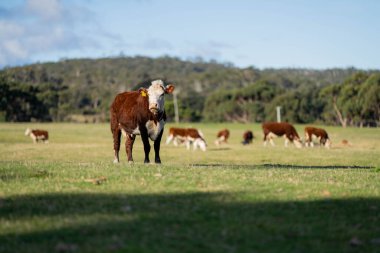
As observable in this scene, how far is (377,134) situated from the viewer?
207 feet

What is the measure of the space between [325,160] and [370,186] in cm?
2213

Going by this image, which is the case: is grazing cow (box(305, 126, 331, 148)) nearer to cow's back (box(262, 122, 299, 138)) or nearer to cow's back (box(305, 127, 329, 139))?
cow's back (box(305, 127, 329, 139))

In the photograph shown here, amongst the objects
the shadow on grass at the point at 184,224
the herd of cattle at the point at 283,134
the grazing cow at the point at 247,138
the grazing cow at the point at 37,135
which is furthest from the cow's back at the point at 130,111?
the grazing cow at the point at 247,138

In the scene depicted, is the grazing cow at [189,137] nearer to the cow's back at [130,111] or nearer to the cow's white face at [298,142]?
the cow's white face at [298,142]

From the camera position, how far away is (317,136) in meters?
49.0

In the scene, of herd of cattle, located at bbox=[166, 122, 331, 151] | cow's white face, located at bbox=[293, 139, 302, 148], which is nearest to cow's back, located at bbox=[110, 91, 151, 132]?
herd of cattle, located at bbox=[166, 122, 331, 151]

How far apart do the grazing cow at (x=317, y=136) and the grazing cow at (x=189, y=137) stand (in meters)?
9.51

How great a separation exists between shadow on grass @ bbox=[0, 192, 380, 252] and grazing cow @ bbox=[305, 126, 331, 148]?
39401 mm

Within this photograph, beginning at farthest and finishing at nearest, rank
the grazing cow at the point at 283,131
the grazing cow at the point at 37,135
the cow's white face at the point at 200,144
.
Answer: the grazing cow at the point at 37,135 < the grazing cow at the point at 283,131 < the cow's white face at the point at 200,144

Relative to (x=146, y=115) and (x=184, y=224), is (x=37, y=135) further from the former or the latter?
(x=184, y=224)

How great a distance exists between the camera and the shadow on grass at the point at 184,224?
7234mm

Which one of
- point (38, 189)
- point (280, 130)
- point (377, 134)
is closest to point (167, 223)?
point (38, 189)

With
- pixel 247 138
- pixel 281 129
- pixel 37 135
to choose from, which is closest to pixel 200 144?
pixel 281 129

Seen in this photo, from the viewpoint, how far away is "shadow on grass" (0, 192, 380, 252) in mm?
7234
